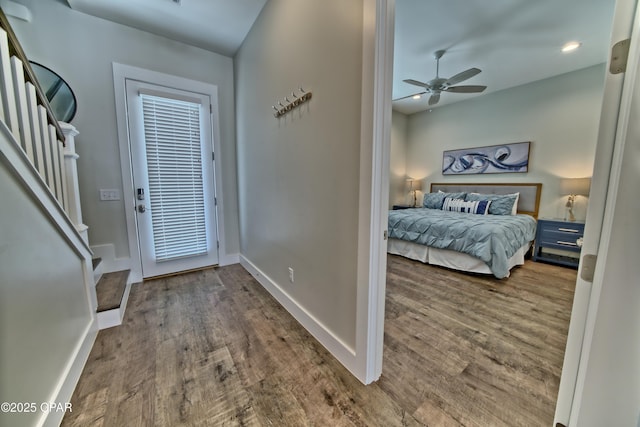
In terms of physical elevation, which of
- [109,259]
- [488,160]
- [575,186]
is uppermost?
[488,160]

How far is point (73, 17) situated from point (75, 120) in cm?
99

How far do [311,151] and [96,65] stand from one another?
103 inches

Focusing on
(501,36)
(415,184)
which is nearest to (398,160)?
(415,184)

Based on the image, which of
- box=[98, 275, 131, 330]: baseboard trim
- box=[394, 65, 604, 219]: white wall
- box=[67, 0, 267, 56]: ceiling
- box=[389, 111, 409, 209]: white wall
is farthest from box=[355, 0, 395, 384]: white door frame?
box=[389, 111, 409, 209]: white wall

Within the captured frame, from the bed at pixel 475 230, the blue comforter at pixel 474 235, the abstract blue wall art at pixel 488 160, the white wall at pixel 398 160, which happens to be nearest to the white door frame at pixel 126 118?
the blue comforter at pixel 474 235

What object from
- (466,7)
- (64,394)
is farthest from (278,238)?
(466,7)

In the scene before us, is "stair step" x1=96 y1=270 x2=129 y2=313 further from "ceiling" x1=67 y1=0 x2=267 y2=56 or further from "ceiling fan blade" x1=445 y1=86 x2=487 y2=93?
"ceiling fan blade" x1=445 y1=86 x2=487 y2=93

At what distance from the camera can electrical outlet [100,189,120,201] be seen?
97.9 inches

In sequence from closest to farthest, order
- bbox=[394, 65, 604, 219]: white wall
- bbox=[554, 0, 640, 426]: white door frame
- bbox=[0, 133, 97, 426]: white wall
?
bbox=[554, 0, 640, 426]: white door frame
bbox=[0, 133, 97, 426]: white wall
bbox=[394, 65, 604, 219]: white wall

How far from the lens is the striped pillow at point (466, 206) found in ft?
12.9

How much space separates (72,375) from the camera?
1267 mm

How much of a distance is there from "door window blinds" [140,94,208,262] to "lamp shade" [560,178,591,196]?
17.0 ft

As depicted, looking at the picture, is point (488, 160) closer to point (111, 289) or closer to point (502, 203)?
point (502, 203)

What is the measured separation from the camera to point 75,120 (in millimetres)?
2336
